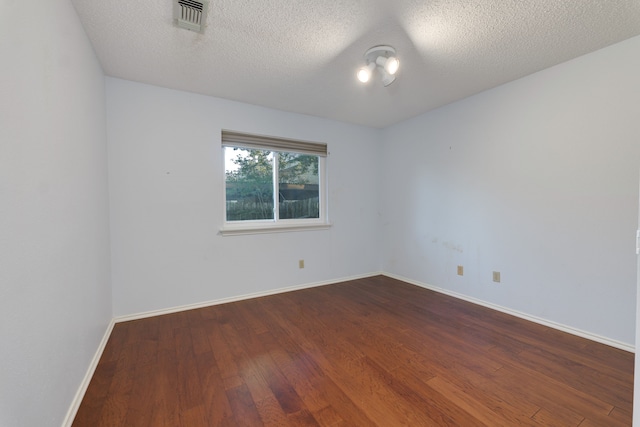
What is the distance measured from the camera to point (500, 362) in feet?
5.82

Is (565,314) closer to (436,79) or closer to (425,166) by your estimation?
(425,166)

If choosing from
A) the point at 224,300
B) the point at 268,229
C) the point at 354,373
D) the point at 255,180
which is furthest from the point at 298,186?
the point at 354,373

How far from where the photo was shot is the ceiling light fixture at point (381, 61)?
1.94 m

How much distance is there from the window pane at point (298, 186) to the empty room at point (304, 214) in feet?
0.09

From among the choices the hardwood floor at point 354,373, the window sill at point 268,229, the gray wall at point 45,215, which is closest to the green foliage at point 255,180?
the window sill at point 268,229

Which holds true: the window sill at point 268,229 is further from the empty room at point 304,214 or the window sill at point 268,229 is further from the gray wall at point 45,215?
the gray wall at point 45,215

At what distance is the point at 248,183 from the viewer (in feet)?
10.3

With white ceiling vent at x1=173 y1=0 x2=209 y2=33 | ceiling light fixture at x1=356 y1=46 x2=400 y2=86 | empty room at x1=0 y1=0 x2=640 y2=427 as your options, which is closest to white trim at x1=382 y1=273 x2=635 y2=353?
empty room at x1=0 y1=0 x2=640 y2=427

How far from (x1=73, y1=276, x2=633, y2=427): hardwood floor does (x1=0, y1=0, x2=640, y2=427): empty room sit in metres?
0.02

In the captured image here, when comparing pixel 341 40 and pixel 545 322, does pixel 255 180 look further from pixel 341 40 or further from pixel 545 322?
pixel 545 322

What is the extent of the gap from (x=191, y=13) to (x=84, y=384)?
2.34 m

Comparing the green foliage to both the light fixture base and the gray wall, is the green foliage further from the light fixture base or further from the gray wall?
the light fixture base

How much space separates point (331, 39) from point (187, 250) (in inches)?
93.3

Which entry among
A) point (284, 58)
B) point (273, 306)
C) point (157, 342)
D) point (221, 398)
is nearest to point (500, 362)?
point (221, 398)
